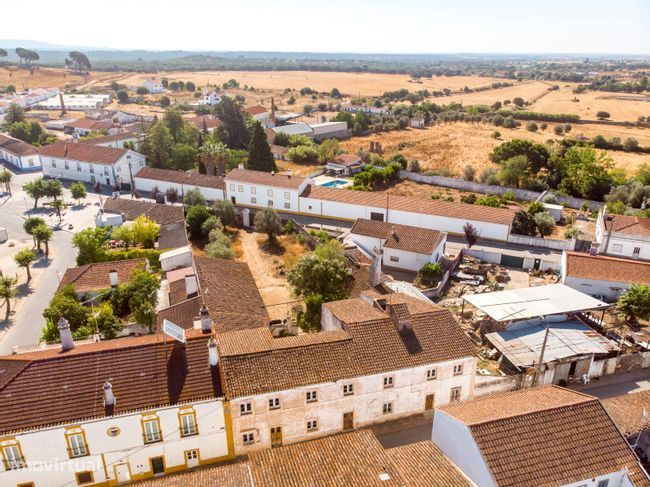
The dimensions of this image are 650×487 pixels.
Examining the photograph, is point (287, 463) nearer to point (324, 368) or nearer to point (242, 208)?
point (324, 368)

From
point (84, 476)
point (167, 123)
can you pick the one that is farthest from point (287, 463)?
point (167, 123)

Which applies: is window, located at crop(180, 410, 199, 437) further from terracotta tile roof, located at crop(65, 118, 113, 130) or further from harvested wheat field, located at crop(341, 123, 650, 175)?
terracotta tile roof, located at crop(65, 118, 113, 130)

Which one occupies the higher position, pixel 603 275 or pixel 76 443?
pixel 76 443

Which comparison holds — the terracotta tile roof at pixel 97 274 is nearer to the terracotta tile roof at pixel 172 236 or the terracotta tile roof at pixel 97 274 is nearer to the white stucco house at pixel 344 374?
the terracotta tile roof at pixel 172 236

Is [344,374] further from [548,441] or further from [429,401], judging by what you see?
[548,441]

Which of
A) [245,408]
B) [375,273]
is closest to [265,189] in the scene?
[375,273]
